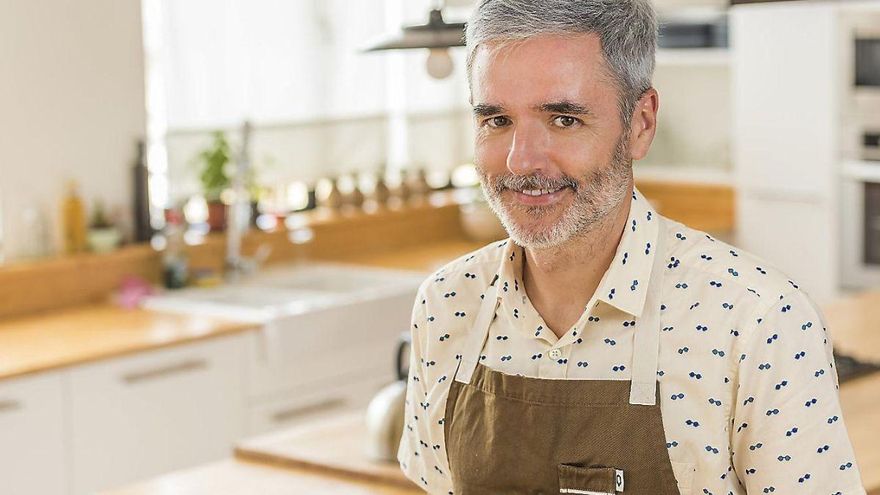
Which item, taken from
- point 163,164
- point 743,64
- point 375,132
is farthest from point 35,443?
point 743,64

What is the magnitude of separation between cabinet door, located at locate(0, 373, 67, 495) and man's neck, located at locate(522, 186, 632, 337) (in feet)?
7.53

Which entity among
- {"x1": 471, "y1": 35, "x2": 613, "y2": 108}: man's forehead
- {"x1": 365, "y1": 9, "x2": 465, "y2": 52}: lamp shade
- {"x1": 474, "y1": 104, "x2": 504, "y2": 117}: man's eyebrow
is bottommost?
{"x1": 474, "y1": 104, "x2": 504, "y2": 117}: man's eyebrow

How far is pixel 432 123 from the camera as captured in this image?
634cm

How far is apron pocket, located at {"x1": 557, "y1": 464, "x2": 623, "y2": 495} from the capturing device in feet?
6.15

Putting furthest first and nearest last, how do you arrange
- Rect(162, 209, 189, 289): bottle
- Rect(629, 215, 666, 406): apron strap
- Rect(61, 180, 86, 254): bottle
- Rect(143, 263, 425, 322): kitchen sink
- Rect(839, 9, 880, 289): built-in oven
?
1. Rect(839, 9, 880, 289): built-in oven
2. Rect(162, 209, 189, 289): bottle
3. Rect(61, 180, 86, 254): bottle
4. Rect(143, 263, 425, 322): kitchen sink
5. Rect(629, 215, 666, 406): apron strap

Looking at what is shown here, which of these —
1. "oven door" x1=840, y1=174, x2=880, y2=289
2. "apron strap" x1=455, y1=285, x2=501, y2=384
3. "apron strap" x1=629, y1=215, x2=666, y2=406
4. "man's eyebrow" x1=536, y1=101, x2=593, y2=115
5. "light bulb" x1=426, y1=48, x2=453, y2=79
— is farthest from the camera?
"oven door" x1=840, y1=174, x2=880, y2=289

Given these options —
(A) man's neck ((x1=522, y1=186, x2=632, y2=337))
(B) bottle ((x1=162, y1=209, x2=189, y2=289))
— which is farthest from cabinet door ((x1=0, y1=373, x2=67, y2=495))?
(A) man's neck ((x1=522, y1=186, x2=632, y2=337))

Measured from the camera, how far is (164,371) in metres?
4.26

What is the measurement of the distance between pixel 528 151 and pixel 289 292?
347 centimetres

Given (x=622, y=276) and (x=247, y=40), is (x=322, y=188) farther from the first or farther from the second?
(x=622, y=276)

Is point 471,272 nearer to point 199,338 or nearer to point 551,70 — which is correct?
point 551,70

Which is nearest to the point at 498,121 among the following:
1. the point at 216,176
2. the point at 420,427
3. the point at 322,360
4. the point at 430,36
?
the point at 420,427

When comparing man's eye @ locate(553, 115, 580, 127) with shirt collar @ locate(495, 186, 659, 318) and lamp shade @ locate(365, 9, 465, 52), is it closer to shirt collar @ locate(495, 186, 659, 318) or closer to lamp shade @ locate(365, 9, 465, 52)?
shirt collar @ locate(495, 186, 659, 318)

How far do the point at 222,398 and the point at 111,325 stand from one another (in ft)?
1.33
